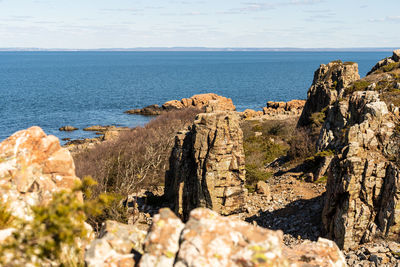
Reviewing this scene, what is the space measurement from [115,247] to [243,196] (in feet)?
50.4

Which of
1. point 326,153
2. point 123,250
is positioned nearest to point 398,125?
point 326,153

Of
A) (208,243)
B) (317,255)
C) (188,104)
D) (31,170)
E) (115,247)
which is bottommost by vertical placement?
(188,104)

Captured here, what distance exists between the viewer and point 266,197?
77.9 feet

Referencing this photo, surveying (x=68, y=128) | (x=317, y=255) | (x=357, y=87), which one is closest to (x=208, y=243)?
(x=317, y=255)

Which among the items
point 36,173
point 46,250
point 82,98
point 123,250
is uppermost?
point 36,173

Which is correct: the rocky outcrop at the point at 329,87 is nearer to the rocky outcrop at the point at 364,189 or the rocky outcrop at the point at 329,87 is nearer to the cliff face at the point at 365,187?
the cliff face at the point at 365,187

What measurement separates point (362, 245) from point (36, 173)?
14.4 metres

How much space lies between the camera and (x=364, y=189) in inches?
646

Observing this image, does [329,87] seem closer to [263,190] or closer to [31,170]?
[263,190]

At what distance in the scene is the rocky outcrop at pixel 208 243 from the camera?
557cm

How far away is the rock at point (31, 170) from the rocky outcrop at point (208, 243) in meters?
2.24

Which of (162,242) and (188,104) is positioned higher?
(162,242)

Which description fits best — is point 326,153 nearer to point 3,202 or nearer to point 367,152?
point 367,152

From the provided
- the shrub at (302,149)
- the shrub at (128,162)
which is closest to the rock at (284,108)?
the shrub at (128,162)
